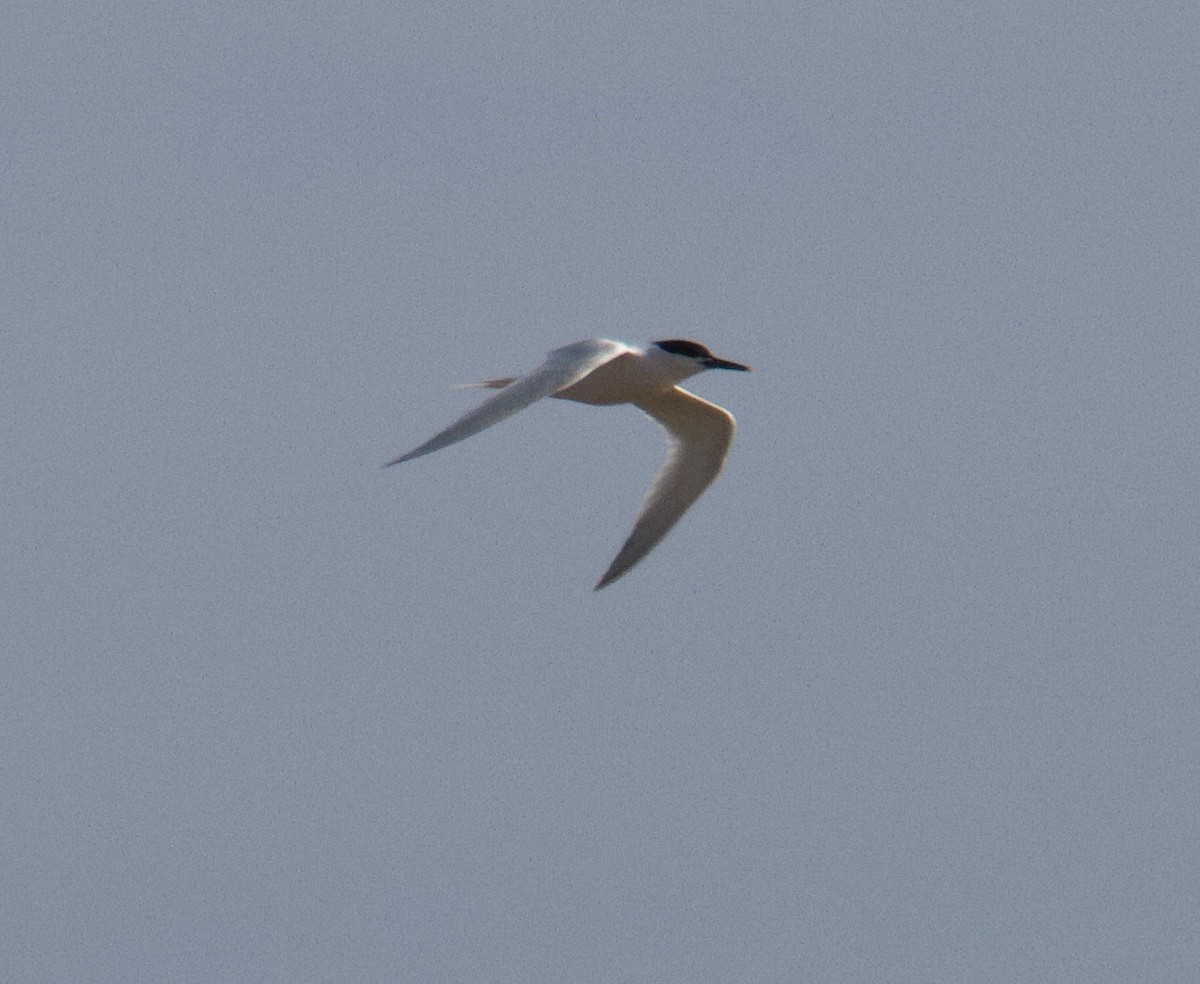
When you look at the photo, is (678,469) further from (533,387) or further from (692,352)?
(533,387)

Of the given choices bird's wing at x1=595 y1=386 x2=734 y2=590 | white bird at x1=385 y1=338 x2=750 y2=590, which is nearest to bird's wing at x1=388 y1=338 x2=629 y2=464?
white bird at x1=385 y1=338 x2=750 y2=590

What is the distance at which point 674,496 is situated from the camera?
20.0 metres

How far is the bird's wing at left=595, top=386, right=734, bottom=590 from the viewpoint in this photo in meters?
19.8

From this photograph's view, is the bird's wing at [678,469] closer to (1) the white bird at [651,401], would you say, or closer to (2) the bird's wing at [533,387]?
(1) the white bird at [651,401]

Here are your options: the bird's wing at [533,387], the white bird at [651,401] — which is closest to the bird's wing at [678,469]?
the white bird at [651,401]

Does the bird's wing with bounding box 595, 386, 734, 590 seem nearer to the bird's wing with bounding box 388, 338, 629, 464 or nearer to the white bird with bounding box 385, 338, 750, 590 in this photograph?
the white bird with bounding box 385, 338, 750, 590

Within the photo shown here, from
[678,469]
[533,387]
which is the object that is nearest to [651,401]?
[678,469]

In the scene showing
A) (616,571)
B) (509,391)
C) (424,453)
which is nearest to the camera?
(424,453)

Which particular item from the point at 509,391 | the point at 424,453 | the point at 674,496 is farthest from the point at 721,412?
the point at 424,453

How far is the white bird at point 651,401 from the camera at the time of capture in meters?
16.1

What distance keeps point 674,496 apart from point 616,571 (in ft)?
2.93

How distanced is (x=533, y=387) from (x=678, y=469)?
4313 mm

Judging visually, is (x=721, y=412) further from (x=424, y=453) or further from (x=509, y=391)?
(x=424, y=453)

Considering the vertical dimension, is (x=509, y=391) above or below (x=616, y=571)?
above
